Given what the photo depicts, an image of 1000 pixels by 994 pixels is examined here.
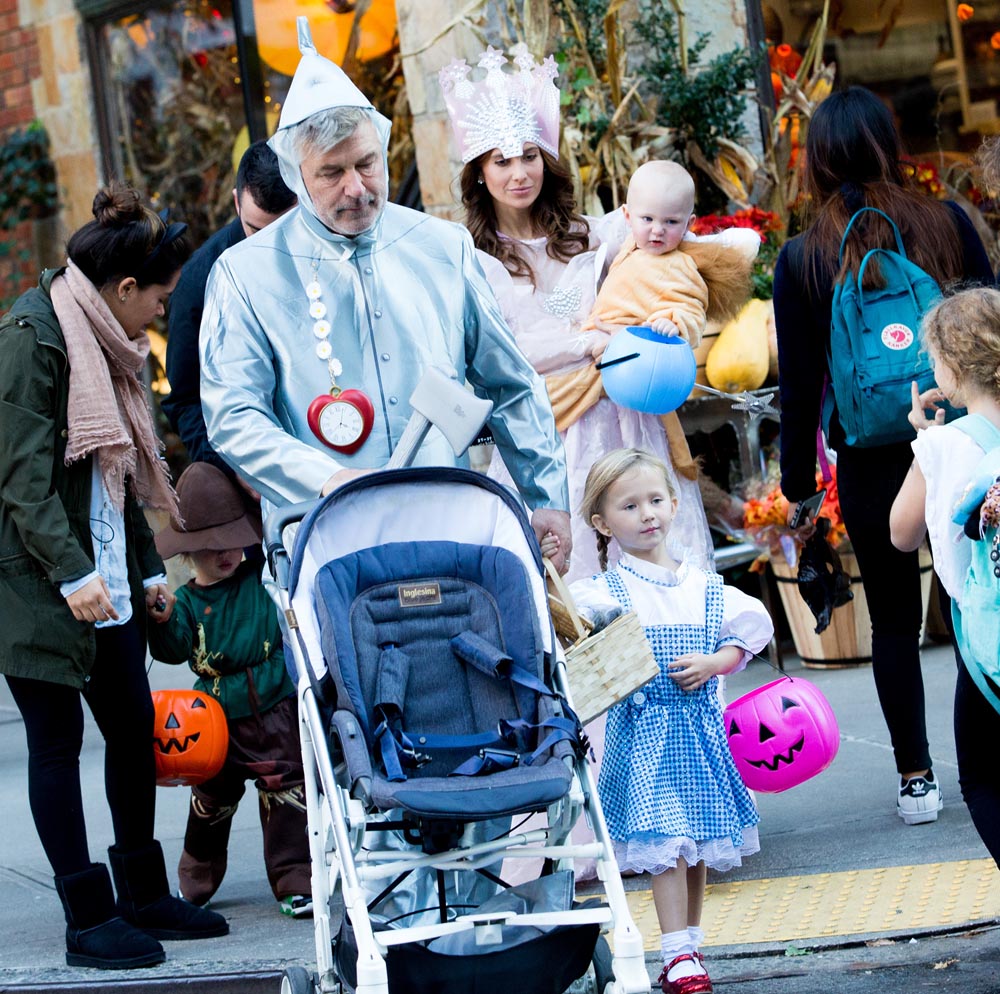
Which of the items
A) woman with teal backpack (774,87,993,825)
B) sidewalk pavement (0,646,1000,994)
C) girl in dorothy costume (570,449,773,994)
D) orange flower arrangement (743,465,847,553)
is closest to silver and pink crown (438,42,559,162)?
woman with teal backpack (774,87,993,825)

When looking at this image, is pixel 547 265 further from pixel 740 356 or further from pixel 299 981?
pixel 299 981

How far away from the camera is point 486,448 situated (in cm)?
547

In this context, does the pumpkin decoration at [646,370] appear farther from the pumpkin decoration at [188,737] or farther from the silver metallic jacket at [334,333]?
the pumpkin decoration at [188,737]

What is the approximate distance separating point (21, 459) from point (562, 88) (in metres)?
3.93

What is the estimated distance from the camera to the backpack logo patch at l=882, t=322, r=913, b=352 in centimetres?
448

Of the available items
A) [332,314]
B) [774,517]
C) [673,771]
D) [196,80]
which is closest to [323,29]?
[196,80]

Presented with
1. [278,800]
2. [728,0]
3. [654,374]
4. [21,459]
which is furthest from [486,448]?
[728,0]

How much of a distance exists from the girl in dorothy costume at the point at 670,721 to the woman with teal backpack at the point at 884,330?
74 cm

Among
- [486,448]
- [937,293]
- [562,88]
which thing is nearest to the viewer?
[937,293]

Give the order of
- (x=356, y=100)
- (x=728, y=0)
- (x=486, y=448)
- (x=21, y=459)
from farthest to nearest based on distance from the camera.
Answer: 1. (x=728, y=0)
2. (x=486, y=448)
3. (x=21, y=459)
4. (x=356, y=100)

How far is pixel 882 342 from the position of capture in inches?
177

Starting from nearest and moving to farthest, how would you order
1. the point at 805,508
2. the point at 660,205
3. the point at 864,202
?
the point at 864,202 < the point at 805,508 < the point at 660,205

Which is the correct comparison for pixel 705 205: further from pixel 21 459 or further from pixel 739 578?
pixel 21 459

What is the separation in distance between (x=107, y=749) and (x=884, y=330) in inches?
89.4
